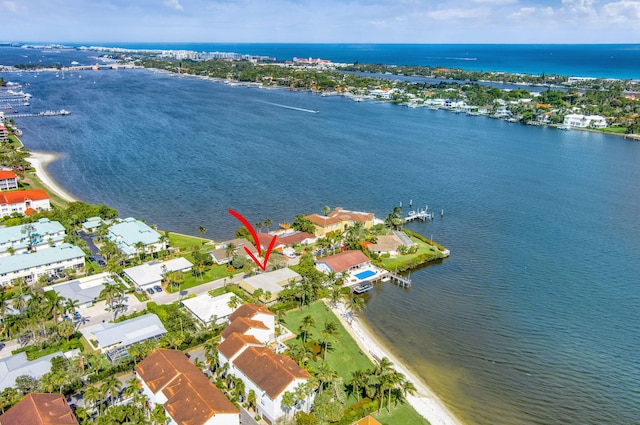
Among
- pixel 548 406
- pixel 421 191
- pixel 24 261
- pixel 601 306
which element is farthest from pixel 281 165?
pixel 548 406

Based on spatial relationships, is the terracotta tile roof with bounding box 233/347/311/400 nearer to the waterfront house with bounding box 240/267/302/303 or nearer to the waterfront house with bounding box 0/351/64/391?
the waterfront house with bounding box 240/267/302/303

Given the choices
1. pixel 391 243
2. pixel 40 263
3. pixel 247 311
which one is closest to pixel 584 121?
pixel 391 243

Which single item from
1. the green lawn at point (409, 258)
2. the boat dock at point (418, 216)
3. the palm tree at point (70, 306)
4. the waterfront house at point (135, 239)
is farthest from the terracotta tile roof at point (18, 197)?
the boat dock at point (418, 216)

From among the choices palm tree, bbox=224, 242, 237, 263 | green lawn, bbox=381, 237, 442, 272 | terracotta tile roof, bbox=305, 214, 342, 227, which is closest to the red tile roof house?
palm tree, bbox=224, 242, 237, 263

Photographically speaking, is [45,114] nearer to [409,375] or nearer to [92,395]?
[92,395]

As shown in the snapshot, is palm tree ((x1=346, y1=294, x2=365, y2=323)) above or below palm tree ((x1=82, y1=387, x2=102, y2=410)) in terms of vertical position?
below

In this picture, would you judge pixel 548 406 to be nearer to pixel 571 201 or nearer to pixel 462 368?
pixel 462 368
